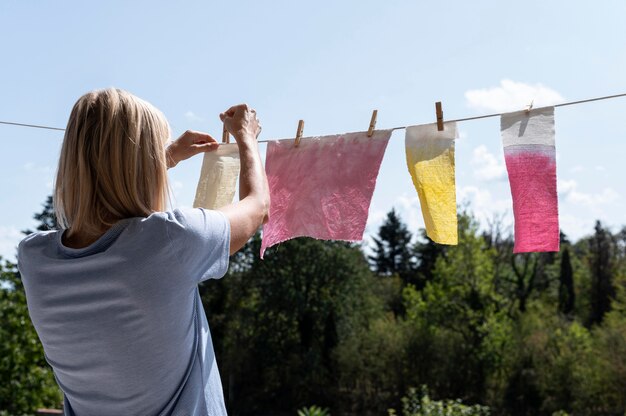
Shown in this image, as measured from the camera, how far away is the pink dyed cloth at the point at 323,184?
6.63 feet

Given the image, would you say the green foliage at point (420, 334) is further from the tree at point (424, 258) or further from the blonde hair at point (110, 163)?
the blonde hair at point (110, 163)

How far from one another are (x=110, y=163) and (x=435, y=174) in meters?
1.24

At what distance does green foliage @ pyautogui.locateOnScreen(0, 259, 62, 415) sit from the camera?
868 centimetres

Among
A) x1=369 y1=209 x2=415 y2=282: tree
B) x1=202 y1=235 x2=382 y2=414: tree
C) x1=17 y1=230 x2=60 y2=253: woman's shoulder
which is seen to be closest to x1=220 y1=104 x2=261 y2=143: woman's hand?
x1=17 y1=230 x2=60 y2=253: woman's shoulder

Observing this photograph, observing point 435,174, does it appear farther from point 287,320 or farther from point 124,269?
point 287,320

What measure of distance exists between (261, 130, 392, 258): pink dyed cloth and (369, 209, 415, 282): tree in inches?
1105

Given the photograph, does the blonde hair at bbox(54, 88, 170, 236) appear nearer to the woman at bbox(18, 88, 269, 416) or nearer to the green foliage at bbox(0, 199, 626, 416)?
the woman at bbox(18, 88, 269, 416)

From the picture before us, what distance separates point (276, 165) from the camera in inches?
83.4

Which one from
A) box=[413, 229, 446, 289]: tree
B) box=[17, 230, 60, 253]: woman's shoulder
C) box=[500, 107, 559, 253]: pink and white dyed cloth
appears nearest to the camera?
box=[17, 230, 60, 253]: woman's shoulder

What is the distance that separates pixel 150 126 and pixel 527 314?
58.6ft

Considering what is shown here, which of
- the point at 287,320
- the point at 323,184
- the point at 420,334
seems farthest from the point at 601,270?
the point at 323,184

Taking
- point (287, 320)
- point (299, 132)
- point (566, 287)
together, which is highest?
point (299, 132)

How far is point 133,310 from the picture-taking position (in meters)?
0.93

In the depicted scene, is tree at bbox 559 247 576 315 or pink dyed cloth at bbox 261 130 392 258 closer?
pink dyed cloth at bbox 261 130 392 258
